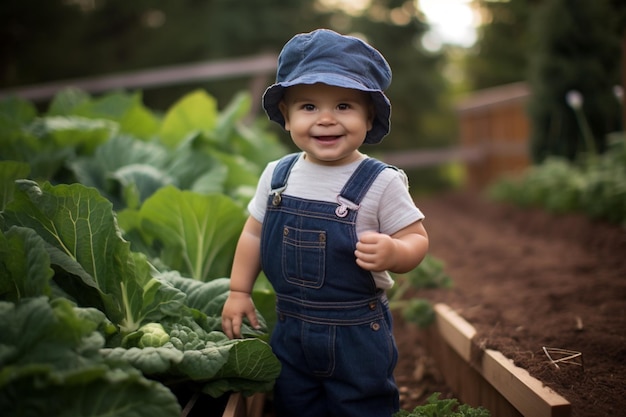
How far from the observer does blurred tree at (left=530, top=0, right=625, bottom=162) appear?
17.4 ft

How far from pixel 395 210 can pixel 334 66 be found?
452 millimetres

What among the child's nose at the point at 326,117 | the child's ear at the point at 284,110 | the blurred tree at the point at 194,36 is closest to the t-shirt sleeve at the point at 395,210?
the child's nose at the point at 326,117

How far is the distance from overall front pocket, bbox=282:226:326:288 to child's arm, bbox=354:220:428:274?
0.42ft

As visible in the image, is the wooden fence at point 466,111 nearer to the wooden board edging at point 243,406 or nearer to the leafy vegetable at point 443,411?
the wooden board edging at point 243,406

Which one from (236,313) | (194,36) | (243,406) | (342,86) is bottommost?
(243,406)

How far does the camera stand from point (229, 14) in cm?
1091

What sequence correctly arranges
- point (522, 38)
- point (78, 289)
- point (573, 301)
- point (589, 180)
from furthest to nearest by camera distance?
point (522, 38) → point (589, 180) → point (573, 301) → point (78, 289)

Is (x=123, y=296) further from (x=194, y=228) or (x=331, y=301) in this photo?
(x=331, y=301)

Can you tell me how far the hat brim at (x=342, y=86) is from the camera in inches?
65.7

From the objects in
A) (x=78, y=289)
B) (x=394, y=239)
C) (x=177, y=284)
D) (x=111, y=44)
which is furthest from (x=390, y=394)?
(x=111, y=44)

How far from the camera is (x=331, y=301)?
181 centimetres

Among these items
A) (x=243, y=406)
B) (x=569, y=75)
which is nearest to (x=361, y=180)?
(x=243, y=406)

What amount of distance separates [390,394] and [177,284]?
2.64 ft

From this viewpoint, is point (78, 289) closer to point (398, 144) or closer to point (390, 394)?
point (390, 394)
